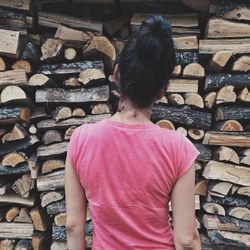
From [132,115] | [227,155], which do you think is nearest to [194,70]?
[227,155]

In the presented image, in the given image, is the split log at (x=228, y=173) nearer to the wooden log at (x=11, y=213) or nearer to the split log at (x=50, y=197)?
the split log at (x=50, y=197)

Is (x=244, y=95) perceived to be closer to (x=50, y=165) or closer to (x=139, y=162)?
(x=50, y=165)

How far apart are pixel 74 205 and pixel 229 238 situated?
69.8 inches

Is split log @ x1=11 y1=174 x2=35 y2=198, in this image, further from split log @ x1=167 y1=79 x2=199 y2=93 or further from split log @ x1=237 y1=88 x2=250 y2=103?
split log @ x1=237 y1=88 x2=250 y2=103

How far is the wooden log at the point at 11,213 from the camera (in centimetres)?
283

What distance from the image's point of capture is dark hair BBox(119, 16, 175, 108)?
115cm

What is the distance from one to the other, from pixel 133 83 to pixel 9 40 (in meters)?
1.66

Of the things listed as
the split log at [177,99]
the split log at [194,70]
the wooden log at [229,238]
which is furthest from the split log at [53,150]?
the wooden log at [229,238]

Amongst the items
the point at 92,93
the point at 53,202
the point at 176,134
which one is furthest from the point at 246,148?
the point at 176,134

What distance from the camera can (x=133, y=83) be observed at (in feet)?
3.90

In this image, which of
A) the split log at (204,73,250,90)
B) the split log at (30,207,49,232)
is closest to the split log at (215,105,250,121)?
the split log at (204,73,250,90)

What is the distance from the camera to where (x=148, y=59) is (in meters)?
1.15

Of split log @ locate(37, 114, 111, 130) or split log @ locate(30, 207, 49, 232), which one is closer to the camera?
split log @ locate(37, 114, 111, 130)

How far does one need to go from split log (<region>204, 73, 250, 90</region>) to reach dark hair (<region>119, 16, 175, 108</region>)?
1547mm
